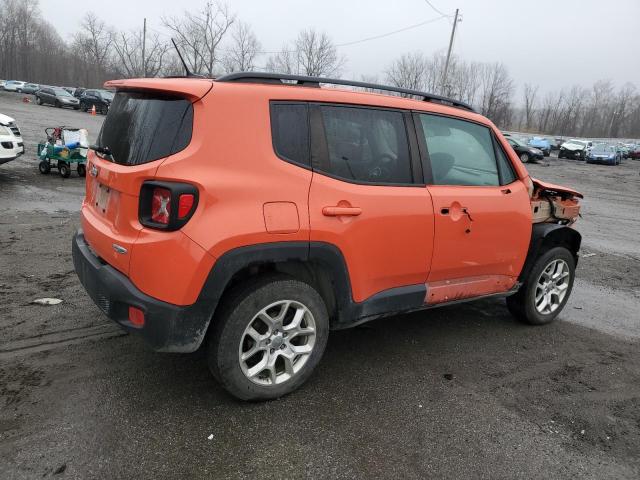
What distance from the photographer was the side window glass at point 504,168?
13.7 feet

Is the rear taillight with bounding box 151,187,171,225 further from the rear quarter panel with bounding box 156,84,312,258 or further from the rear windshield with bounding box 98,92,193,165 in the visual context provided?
the rear windshield with bounding box 98,92,193,165

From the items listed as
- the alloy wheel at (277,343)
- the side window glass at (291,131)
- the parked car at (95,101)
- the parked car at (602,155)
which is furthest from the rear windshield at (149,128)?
the parked car at (602,155)

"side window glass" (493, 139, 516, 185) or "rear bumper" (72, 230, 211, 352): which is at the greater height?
"side window glass" (493, 139, 516, 185)

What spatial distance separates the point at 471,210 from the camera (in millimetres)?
3727

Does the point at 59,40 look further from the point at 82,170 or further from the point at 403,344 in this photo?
the point at 403,344

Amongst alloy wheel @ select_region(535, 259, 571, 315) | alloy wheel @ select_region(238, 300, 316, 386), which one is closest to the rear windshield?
alloy wheel @ select_region(238, 300, 316, 386)

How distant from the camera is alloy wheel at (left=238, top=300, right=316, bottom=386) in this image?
2.99 metres

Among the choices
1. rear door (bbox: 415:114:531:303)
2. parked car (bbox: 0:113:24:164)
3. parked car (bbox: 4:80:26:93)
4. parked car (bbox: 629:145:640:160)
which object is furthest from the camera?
parked car (bbox: 4:80:26:93)

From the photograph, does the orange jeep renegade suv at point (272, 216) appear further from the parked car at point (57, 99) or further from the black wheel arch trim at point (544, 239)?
the parked car at point (57, 99)

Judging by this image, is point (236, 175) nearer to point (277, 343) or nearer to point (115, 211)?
point (115, 211)

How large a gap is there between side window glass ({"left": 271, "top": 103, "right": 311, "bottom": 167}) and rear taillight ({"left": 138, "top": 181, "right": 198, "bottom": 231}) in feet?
1.98

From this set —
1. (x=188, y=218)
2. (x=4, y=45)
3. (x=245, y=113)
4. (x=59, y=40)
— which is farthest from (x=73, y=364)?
(x=59, y=40)

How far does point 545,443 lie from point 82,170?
38.2 ft

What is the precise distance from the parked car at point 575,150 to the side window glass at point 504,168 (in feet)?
136
